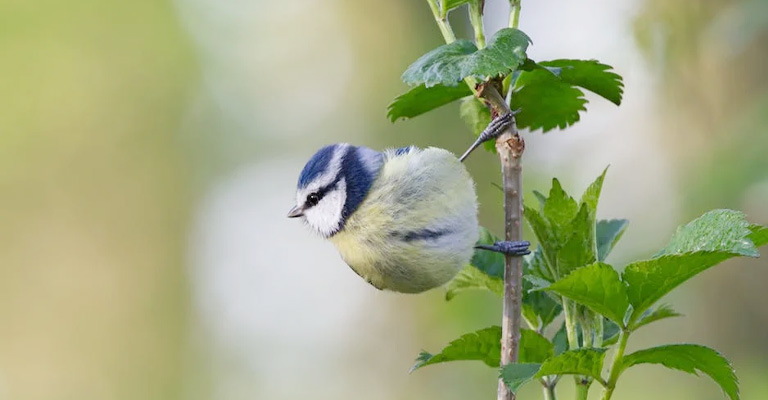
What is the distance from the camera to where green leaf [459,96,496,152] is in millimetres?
1060

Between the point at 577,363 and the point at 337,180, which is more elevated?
the point at 337,180

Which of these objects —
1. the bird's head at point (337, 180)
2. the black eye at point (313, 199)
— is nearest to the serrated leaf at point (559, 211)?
the bird's head at point (337, 180)

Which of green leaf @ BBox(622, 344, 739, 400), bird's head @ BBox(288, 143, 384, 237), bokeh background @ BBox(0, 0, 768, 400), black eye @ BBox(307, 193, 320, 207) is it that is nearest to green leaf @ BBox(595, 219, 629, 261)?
green leaf @ BBox(622, 344, 739, 400)

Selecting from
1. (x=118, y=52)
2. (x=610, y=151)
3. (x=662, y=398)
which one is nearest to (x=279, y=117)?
(x=118, y=52)

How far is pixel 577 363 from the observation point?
72cm

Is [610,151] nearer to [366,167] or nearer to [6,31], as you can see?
[366,167]

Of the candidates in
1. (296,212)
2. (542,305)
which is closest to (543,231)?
(542,305)

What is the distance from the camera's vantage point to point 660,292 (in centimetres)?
74

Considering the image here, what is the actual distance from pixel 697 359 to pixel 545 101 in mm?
401

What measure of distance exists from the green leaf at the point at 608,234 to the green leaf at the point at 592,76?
15cm

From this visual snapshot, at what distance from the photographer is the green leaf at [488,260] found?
1.02m

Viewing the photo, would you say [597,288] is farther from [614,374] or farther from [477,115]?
[477,115]

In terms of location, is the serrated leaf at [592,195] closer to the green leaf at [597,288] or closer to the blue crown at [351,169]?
the green leaf at [597,288]

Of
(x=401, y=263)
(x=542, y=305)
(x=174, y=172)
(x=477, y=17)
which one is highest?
(x=174, y=172)
